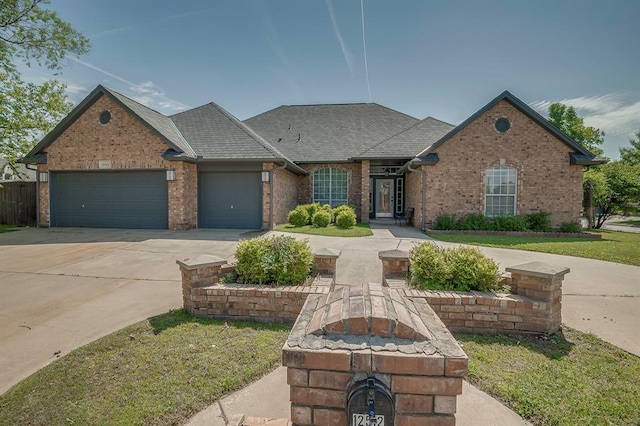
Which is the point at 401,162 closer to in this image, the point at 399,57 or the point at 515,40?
the point at 399,57

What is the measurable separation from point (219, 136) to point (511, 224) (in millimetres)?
13315

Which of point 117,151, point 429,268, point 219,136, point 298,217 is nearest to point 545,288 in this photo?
point 429,268

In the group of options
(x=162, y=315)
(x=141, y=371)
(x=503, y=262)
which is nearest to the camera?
(x=141, y=371)

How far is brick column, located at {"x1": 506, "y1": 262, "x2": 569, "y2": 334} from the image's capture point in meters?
3.36

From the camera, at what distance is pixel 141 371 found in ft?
8.77

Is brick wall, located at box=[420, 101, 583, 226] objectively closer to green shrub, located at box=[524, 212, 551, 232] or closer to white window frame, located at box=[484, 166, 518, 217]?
white window frame, located at box=[484, 166, 518, 217]

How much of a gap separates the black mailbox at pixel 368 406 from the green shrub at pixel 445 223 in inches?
487

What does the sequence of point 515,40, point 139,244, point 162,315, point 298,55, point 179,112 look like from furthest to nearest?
1. point 179,112
2. point 298,55
3. point 515,40
4. point 139,244
5. point 162,315

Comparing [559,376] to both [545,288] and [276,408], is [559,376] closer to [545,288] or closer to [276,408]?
[545,288]

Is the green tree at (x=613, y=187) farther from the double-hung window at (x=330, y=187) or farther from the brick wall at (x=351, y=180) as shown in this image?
the double-hung window at (x=330, y=187)

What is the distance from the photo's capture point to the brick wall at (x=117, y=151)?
12.6m

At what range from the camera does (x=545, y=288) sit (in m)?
3.39

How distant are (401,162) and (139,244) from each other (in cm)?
1346

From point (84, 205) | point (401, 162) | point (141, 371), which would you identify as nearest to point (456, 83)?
point (401, 162)
